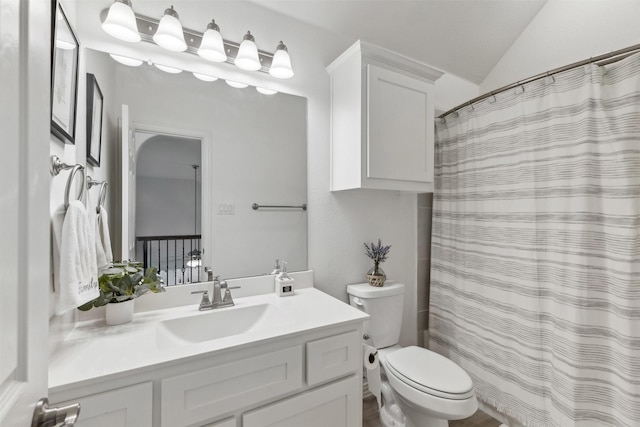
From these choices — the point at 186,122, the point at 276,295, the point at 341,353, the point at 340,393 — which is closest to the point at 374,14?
the point at 186,122

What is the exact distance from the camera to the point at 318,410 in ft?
3.48

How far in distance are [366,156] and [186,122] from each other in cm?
91

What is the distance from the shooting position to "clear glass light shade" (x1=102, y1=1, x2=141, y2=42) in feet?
3.60

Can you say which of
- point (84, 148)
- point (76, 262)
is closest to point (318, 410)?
point (76, 262)

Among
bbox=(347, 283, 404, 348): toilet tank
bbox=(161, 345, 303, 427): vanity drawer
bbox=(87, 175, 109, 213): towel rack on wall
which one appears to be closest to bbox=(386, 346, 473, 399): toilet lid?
bbox=(347, 283, 404, 348): toilet tank

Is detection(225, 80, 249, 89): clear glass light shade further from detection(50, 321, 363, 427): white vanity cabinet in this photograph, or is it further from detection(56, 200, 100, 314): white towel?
detection(50, 321, 363, 427): white vanity cabinet

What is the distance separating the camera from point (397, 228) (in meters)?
1.97

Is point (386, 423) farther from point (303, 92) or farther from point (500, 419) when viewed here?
point (303, 92)

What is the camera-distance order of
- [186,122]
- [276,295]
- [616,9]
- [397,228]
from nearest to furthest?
[186,122], [276,295], [616,9], [397,228]

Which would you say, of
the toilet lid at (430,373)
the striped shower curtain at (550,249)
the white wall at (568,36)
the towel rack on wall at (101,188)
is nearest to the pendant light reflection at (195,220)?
the towel rack on wall at (101,188)

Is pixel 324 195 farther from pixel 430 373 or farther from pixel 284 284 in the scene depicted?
pixel 430 373

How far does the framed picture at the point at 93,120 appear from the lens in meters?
1.08

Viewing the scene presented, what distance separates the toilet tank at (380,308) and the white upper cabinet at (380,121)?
0.61m

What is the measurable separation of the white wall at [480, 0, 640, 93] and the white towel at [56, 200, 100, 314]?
106 inches
